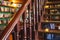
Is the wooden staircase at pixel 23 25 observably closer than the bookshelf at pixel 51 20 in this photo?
Yes

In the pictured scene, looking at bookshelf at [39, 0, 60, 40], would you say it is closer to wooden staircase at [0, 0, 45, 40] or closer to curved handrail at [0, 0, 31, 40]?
wooden staircase at [0, 0, 45, 40]

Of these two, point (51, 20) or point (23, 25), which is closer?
point (23, 25)

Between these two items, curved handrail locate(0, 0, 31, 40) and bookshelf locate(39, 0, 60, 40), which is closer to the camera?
curved handrail locate(0, 0, 31, 40)

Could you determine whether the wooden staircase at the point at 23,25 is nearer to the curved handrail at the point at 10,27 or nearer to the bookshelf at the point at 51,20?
the curved handrail at the point at 10,27

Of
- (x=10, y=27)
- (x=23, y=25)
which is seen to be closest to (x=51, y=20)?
(x=23, y=25)

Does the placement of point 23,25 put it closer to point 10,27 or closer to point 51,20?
point 10,27

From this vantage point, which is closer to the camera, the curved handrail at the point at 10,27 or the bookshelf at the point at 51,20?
the curved handrail at the point at 10,27

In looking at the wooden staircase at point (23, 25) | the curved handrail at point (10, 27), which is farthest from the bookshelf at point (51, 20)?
the curved handrail at point (10, 27)

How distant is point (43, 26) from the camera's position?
2932 mm

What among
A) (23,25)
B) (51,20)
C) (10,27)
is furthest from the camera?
(51,20)

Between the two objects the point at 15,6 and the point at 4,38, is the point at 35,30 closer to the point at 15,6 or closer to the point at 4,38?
the point at 4,38

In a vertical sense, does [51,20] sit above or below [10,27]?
below

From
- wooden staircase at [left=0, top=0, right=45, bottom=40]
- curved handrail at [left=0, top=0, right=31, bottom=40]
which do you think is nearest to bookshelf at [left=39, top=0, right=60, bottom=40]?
wooden staircase at [left=0, top=0, right=45, bottom=40]

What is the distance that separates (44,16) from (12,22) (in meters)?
1.74
